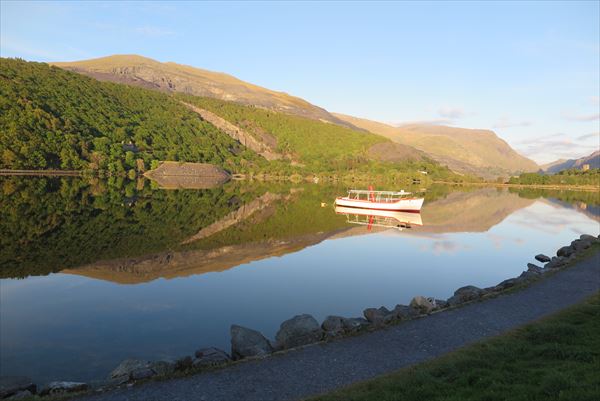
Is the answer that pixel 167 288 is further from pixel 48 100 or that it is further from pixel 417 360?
pixel 48 100

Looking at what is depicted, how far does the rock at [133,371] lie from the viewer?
486 inches

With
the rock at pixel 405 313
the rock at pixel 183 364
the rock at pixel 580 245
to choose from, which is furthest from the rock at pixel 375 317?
the rock at pixel 580 245

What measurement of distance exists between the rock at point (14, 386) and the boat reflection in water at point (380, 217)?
51.7 m

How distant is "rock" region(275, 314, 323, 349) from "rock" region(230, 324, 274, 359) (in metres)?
0.57

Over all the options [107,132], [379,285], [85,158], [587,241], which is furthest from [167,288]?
[107,132]

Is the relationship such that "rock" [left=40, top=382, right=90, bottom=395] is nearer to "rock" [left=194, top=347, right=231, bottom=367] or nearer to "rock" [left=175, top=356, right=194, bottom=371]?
"rock" [left=175, top=356, right=194, bottom=371]

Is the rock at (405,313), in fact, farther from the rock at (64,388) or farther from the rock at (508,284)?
the rock at (64,388)

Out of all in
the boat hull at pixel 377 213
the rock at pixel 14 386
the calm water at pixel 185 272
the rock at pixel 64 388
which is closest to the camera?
the rock at pixel 14 386

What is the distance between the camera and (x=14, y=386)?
11.8 metres

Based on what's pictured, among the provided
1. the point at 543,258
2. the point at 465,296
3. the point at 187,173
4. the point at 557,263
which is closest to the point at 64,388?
the point at 465,296

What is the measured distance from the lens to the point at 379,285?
2812cm

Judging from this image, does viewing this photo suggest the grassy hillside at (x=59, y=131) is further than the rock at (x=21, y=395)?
Yes

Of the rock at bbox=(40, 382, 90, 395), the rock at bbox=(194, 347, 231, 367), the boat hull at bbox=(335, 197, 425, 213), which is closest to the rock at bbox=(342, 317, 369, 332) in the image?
the rock at bbox=(194, 347, 231, 367)

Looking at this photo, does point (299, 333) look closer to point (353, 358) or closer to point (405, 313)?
point (353, 358)
